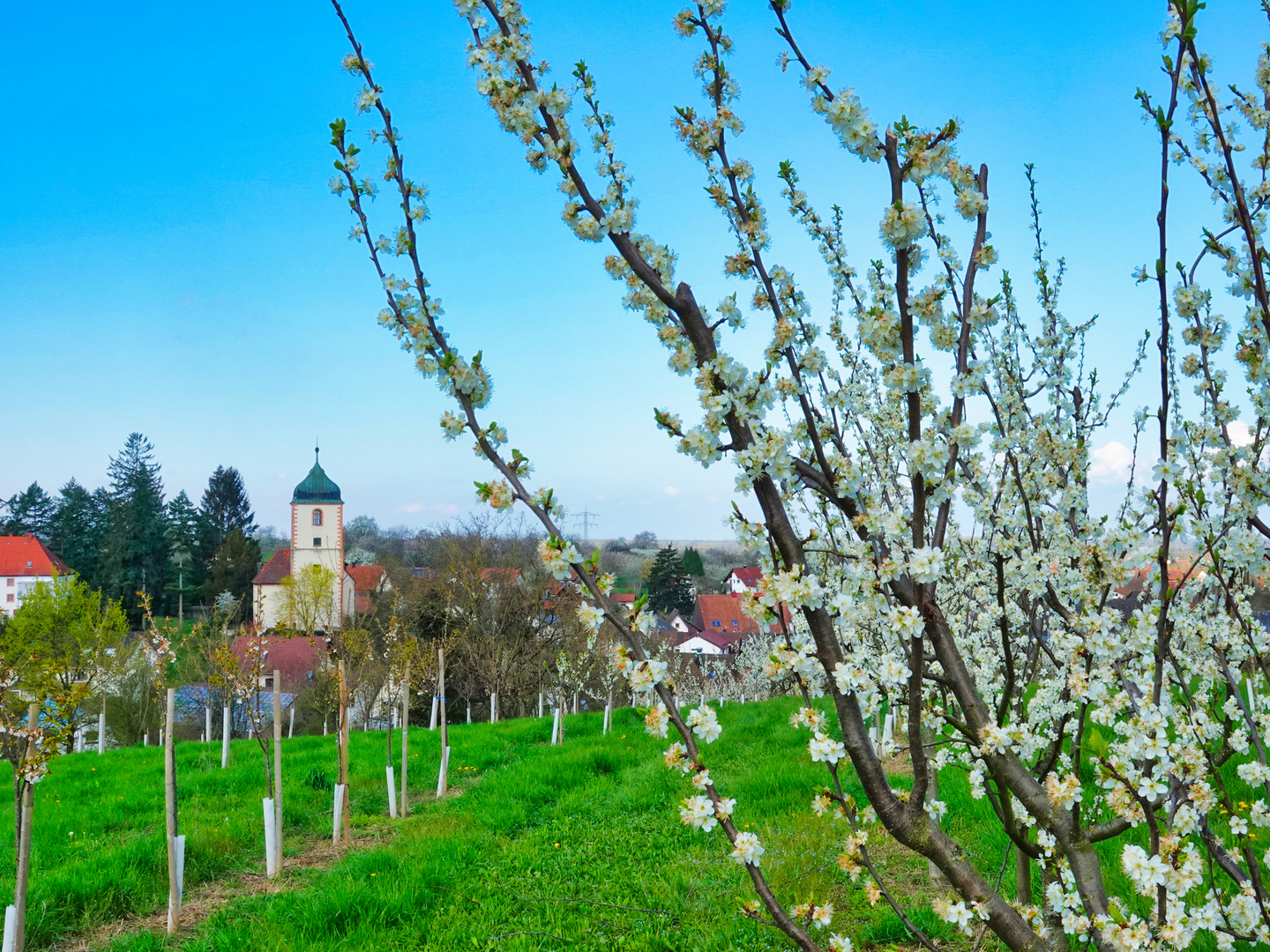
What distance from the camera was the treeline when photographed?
140ft

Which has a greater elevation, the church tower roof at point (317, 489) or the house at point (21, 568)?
the church tower roof at point (317, 489)

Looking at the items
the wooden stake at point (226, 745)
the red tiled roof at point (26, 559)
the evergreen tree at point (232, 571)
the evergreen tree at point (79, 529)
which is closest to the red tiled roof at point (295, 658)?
the wooden stake at point (226, 745)

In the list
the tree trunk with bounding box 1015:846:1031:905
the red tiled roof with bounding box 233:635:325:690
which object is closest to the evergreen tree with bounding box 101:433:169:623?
the red tiled roof with bounding box 233:635:325:690

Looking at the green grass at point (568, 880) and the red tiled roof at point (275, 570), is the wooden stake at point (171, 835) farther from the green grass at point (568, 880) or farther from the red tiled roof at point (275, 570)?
the red tiled roof at point (275, 570)

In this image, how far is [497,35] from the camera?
81.8 inches

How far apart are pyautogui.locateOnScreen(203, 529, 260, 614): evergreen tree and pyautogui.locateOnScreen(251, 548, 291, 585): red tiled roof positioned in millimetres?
1984

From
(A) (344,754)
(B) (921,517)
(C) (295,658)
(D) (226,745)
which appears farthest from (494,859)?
(C) (295,658)

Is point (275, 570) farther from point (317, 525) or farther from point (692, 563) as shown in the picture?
point (692, 563)

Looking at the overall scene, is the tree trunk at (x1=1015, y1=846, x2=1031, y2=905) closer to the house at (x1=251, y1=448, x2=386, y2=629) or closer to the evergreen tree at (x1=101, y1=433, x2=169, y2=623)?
the house at (x1=251, y1=448, x2=386, y2=629)

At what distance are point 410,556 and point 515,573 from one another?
21122 mm

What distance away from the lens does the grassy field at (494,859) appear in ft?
14.4

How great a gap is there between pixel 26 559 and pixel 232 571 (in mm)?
10199

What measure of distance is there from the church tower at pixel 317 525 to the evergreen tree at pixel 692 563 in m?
21.7

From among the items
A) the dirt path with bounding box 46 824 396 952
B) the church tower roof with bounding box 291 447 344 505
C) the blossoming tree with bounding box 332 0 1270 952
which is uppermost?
the church tower roof with bounding box 291 447 344 505
